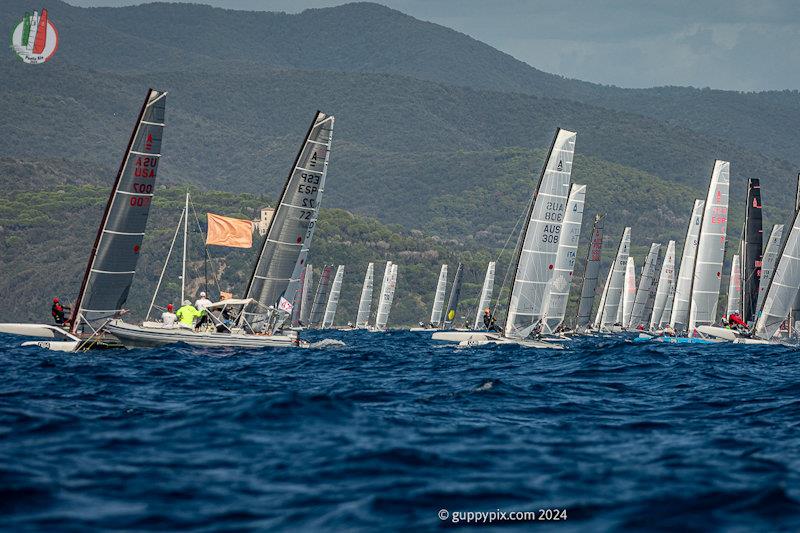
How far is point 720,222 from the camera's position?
5175cm

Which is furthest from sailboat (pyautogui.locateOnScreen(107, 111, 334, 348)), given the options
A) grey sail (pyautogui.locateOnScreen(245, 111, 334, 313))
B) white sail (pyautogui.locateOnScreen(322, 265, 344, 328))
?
white sail (pyautogui.locateOnScreen(322, 265, 344, 328))

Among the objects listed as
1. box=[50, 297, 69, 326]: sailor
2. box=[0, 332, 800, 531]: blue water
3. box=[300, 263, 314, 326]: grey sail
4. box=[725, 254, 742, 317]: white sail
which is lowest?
box=[300, 263, 314, 326]: grey sail

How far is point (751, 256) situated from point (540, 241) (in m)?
17.0

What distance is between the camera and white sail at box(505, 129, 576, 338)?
131ft

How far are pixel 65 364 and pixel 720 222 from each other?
115 feet

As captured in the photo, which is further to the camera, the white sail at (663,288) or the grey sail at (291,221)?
the white sail at (663,288)

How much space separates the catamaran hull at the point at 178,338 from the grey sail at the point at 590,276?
1780 inches

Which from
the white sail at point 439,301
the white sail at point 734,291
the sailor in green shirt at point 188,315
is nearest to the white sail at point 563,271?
the sailor in green shirt at point 188,315

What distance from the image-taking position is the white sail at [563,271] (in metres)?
44.0

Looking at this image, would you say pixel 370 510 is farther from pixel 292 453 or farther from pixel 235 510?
pixel 292 453

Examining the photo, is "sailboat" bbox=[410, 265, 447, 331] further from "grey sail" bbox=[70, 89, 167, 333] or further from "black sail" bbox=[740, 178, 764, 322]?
"grey sail" bbox=[70, 89, 167, 333]

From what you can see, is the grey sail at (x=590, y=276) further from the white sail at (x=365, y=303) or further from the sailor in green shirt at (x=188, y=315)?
the sailor in green shirt at (x=188, y=315)

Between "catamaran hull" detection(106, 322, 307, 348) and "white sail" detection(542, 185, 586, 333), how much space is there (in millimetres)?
12507

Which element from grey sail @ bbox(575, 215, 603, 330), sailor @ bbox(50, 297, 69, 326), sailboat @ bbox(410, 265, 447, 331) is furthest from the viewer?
sailboat @ bbox(410, 265, 447, 331)
